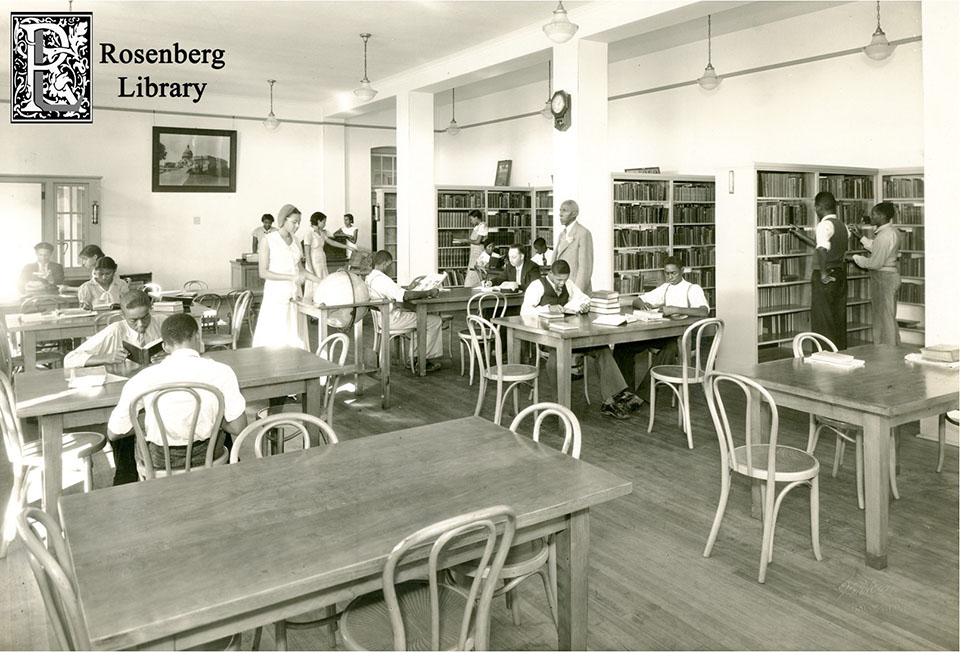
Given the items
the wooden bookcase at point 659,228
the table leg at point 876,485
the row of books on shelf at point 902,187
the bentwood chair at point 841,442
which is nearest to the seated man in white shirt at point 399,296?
the wooden bookcase at point 659,228

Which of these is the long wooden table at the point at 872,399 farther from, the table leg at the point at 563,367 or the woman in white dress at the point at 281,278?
the woman in white dress at the point at 281,278

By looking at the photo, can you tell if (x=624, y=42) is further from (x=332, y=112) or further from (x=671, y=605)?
(x=671, y=605)

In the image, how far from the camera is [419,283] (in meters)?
7.24

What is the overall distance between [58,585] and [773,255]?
7.57 metres

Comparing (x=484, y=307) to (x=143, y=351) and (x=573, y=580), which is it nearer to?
(x=143, y=351)

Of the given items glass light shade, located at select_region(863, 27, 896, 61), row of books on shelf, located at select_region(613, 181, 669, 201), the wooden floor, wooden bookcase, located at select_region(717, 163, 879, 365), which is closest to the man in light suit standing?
wooden bookcase, located at select_region(717, 163, 879, 365)

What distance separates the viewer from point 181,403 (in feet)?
9.95

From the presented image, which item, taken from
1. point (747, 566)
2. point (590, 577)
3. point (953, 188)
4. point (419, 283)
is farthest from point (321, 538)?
point (419, 283)

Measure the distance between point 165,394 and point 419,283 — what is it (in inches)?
171

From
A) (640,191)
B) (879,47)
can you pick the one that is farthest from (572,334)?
(879,47)

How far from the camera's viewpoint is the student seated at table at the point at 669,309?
18.7ft

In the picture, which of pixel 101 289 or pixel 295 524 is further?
pixel 101 289

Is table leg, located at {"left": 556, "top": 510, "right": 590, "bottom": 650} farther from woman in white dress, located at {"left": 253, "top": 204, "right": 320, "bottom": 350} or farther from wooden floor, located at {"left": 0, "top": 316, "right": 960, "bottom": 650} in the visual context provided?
woman in white dress, located at {"left": 253, "top": 204, "right": 320, "bottom": 350}

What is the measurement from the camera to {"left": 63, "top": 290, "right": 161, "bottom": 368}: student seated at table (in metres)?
3.82
